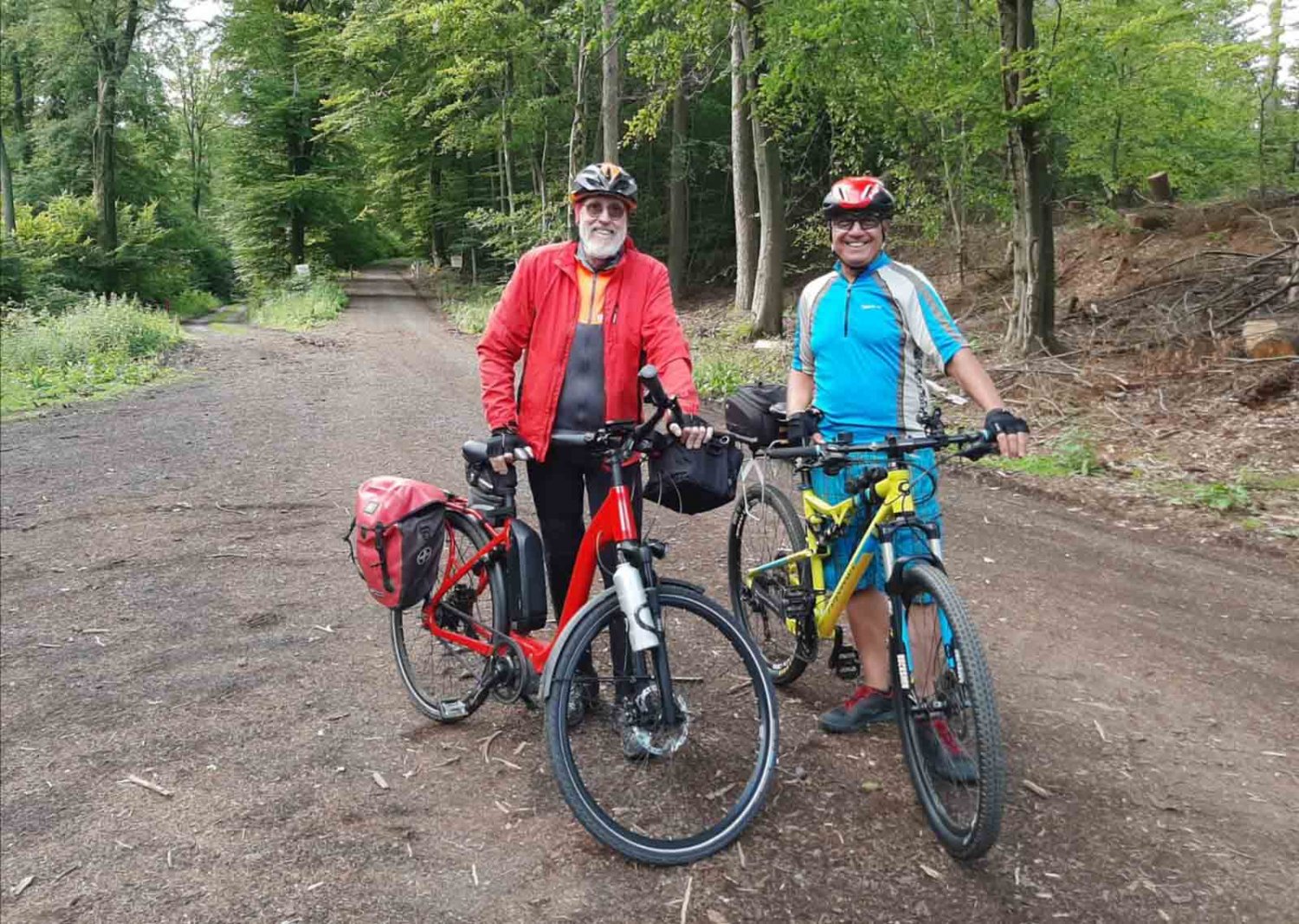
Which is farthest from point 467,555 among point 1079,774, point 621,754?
point 1079,774

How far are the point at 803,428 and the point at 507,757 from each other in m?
1.69

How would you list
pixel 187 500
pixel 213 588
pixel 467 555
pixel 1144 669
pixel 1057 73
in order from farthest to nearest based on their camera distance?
pixel 1057 73 < pixel 187 500 < pixel 213 588 < pixel 1144 669 < pixel 467 555

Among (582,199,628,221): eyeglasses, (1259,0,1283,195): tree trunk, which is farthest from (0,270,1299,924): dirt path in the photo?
(1259,0,1283,195): tree trunk

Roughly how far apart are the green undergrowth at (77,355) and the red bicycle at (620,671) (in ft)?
31.2

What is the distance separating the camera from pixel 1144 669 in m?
4.20

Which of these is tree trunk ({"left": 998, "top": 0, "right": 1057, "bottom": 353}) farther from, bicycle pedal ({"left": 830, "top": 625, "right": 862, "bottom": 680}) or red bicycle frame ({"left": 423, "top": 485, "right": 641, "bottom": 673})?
red bicycle frame ({"left": 423, "top": 485, "right": 641, "bottom": 673})

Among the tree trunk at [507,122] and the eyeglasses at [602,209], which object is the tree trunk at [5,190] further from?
the eyeglasses at [602,209]

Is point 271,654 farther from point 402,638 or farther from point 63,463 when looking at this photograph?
point 63,463

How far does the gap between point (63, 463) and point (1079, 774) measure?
27.9ft

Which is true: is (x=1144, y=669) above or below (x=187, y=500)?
below

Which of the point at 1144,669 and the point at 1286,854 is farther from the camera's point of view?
the point at 1144,669

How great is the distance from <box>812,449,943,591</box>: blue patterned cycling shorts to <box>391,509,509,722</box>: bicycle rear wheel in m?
1.28

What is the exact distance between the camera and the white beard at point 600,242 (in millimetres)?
3139

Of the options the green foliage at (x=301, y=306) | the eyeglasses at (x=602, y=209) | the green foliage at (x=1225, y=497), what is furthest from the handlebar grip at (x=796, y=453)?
the green foliage at (x=301, y=306)
